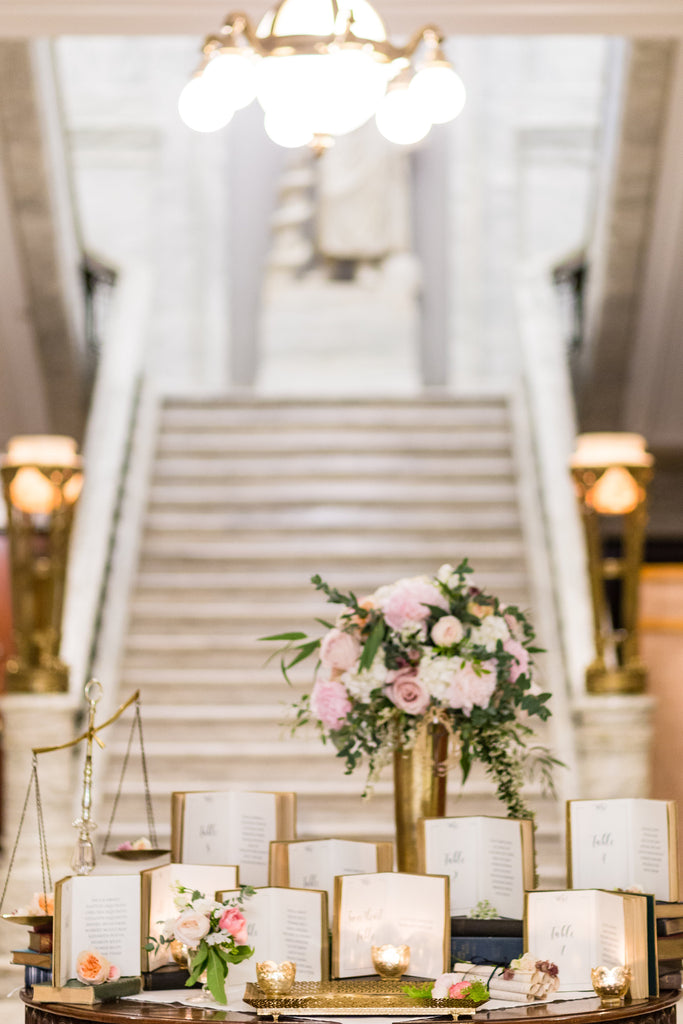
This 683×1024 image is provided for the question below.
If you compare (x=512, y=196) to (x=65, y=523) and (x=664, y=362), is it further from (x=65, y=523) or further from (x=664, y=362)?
(x=65, y=523)

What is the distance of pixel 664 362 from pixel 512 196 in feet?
11.1

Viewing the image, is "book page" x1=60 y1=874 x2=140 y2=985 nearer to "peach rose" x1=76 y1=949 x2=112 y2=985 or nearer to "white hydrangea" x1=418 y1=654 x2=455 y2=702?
"peach rose" x1=76 y1=949 x2=112 y2=985

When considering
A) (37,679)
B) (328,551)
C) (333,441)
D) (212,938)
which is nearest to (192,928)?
(212,938)

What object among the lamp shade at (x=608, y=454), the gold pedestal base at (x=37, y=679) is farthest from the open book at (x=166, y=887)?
the lamp shade at (x=608, y=454)

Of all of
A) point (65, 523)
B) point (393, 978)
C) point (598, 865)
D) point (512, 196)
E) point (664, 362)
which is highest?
point (512, 196)

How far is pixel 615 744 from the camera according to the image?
20.4 feet

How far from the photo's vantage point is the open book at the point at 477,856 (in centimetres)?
271

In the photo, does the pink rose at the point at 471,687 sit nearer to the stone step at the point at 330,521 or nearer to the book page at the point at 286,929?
the book page at the point at 286,929

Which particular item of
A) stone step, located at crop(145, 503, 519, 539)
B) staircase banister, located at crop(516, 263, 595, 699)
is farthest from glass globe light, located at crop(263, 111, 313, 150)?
stone step, located at crop(145, 503, 519, 539)

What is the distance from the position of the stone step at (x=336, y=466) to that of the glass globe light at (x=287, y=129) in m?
5.15

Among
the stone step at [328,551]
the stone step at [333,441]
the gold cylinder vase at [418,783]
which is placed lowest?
the gold cylinder vase at [418,783]

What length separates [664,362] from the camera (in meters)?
9.35

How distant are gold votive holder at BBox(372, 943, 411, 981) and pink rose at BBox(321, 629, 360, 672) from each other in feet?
2.21

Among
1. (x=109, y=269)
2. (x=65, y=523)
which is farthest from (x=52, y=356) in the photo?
(x=65, y=523)
